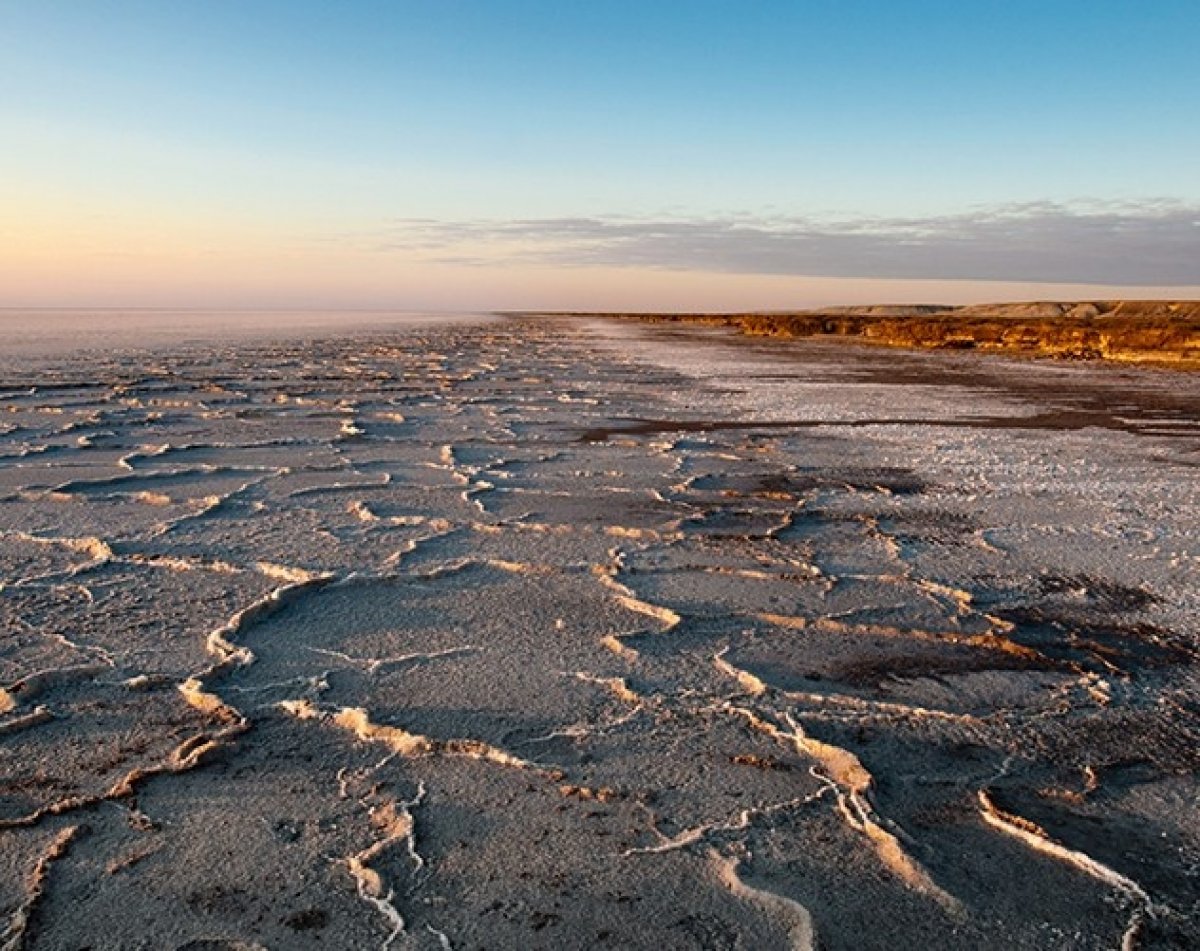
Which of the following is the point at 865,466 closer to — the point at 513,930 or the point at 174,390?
the point at 513,930

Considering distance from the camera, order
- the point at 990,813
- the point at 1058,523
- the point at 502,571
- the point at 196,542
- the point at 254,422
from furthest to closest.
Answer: the point at 254,422, the point at 1058,523, the point at 196,542, the point at 502,571, the point at 990,813

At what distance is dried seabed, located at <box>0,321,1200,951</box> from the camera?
1908 millimetres

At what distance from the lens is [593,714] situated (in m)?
2.74

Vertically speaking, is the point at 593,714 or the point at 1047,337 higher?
the point at 1047,337

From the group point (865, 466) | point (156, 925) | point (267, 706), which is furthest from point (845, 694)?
point (865, 466)

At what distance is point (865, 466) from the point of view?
6871 mm

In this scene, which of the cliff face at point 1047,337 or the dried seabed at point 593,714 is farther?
the cliff face at point 1047,337

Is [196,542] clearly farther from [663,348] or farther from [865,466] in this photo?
[663,348]

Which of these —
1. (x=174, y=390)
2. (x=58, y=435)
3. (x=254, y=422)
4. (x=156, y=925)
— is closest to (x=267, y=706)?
(x=156, y=925)

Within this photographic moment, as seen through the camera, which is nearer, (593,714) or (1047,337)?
(593,714)

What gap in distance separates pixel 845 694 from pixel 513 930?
139 cm

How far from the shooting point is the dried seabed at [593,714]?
1908mm

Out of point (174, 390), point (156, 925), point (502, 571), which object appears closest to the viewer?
point (156, 925)

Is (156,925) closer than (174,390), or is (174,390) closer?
(156,925)
